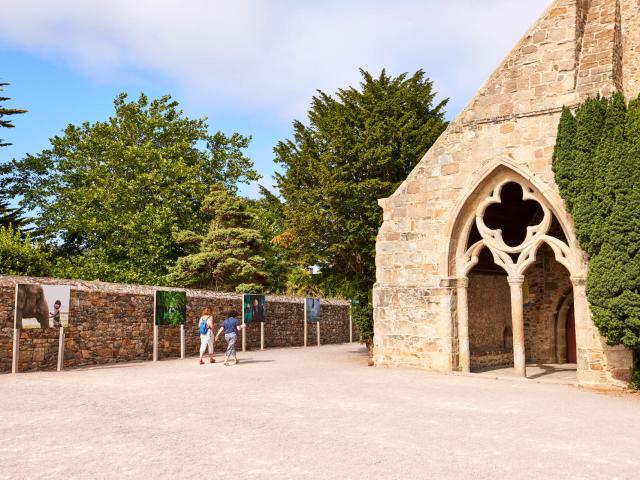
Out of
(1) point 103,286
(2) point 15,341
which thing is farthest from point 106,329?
(2) point 15,341

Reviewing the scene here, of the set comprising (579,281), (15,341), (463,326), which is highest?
(579,281)

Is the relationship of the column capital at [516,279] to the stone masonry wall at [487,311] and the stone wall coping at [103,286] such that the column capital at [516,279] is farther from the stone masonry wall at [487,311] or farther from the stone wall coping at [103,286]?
the stone wall coping at [103,286]

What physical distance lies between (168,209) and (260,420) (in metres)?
23.5

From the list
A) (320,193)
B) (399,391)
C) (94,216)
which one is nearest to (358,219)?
(320,193)

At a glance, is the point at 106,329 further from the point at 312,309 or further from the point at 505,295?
the point at 505,295

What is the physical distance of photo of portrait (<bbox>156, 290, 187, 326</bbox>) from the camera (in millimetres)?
15945

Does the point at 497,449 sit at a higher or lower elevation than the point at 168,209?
lower

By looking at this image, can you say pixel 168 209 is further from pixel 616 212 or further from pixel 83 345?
pixel 616 212

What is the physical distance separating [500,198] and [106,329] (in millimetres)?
10114

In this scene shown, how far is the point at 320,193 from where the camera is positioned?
17.5 m

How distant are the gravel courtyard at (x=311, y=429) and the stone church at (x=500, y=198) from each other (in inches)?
58.9

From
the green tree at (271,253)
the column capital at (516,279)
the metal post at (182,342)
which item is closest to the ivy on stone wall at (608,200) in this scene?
the column capital at (516,279)

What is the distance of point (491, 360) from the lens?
15.6 metres

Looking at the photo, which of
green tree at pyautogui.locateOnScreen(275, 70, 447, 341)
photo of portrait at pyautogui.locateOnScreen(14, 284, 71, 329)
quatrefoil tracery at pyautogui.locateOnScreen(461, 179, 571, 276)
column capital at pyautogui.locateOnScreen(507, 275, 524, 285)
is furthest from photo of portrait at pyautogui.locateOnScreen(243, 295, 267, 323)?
column capital at pyautogui.locateOnScreen(507, 275, 524, 285)
